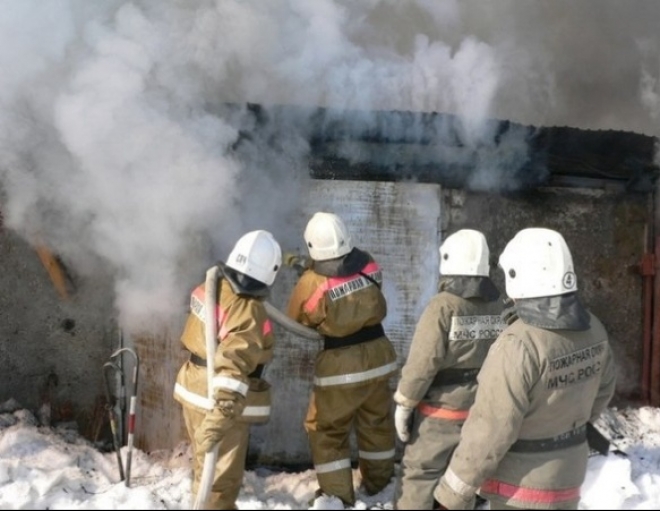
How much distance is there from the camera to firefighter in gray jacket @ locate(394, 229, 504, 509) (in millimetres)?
3781

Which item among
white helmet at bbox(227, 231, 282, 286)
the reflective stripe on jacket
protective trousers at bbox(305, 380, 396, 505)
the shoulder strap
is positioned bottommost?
protective trousers at bbox(305, 380, 396, 505)

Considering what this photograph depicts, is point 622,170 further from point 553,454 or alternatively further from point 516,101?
point 553,454

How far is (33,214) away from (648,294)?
6.06m

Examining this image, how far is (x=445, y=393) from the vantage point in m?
3.88

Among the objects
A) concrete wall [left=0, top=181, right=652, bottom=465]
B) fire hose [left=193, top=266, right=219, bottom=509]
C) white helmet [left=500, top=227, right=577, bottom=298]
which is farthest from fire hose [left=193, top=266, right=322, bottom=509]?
white helmet [left=500, top=227, right=577, bottom=298]

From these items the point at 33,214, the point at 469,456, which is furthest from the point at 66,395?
the point at 469,456

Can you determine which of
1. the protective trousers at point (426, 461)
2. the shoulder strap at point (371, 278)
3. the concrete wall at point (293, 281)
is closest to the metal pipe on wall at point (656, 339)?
the concrete wall at point (293, 281)

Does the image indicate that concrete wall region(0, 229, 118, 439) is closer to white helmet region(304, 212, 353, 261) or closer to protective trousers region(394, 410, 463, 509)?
white helmet region(304, 212, 353, 261)

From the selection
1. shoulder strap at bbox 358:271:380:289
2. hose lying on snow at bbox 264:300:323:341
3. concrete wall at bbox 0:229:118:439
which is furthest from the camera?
concrete wall at bbox 0:229:118:439

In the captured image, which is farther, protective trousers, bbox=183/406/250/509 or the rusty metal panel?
the rusty metal panel

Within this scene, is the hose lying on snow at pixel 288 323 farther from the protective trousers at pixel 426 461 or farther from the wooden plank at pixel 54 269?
the wooden plank at pixel 54 269

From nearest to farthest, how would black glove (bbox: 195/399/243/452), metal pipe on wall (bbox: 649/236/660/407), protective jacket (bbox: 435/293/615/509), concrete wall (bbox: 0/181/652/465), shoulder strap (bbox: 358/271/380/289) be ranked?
protective jacket (bbox: 435/293/615/509), black glove (bbox: 195/399/243/452), shoulder strap (bbox: 358/271/380/289), concrete wall (bbox: 0/181/652/465), metal pipe on wall (bbox: 649/236/660/407)

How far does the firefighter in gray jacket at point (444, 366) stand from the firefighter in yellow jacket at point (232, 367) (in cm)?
103

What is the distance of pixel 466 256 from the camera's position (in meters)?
3.95
